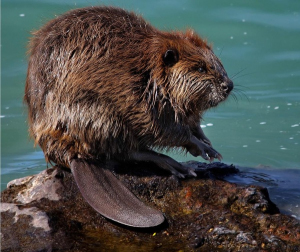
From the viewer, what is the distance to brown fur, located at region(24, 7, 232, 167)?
3.67 metres

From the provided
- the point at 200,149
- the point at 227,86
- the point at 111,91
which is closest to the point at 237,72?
the point at 200,149

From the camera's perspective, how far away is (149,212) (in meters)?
3.31

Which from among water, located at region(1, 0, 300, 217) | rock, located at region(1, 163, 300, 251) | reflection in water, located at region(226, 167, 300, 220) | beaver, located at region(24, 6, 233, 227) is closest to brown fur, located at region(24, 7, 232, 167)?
beaver, located at region(24, 6, 233, 227)

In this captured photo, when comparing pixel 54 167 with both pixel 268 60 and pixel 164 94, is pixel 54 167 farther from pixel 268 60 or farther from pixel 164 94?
pixel 268 60

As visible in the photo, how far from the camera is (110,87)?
12.0ft

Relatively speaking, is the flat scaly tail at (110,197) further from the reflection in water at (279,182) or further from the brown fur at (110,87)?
the reflection in water at (279,182)

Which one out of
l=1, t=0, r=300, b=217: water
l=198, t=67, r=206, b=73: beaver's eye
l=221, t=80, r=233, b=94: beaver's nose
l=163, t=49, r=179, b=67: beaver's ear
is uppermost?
l=163, t=49, r=179, b=67: beaver's ear

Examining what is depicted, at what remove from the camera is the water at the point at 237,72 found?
231 inches

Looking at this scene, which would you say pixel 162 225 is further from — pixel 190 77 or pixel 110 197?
pixel 190 77

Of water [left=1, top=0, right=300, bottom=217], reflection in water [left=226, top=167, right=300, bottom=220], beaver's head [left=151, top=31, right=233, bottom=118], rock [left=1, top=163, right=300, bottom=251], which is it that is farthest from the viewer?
water [left=1, top=0, right=300, bottom=217]

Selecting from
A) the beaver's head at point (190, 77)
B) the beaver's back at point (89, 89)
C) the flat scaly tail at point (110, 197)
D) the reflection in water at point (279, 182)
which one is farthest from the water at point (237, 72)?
the flat scaly tail at point (110, 197)

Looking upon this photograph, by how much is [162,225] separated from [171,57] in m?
1.05

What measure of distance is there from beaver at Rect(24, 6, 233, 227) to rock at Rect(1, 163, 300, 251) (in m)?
0.16

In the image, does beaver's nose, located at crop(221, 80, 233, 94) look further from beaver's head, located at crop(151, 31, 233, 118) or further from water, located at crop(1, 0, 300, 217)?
water, located at crop(1, 0, 300, 217)
